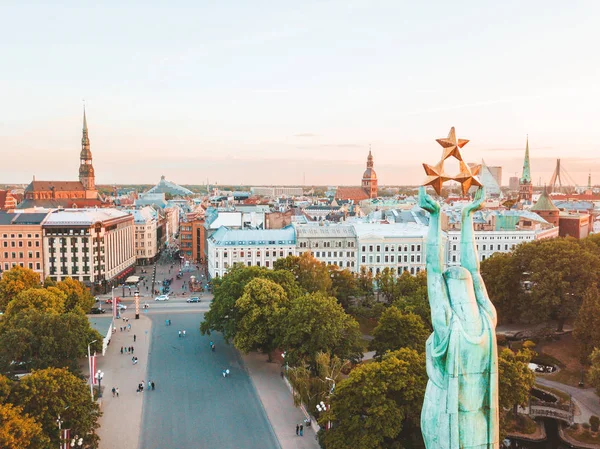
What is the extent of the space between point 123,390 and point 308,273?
29988 mm

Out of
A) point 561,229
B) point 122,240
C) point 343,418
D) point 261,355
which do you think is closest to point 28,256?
point 122,240

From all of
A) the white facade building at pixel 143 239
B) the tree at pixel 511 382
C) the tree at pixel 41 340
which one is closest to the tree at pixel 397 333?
the tree at pixel 511 382

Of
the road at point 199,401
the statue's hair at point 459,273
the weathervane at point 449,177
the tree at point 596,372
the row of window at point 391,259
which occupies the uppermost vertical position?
the weathervane at point 449,177

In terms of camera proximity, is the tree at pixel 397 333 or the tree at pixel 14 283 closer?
the tree at pixel 397 333

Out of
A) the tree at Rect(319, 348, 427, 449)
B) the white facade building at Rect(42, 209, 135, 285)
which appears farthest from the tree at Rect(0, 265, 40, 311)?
the tree at Rect(319, 348, 427, 449)

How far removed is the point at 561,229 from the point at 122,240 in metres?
100

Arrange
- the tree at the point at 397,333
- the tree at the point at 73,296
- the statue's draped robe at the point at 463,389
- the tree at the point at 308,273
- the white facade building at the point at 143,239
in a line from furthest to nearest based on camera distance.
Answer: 1. the white facade building at the point at 143,239
2. the tree at the point at 308,273
3. the tree at the point at 73,296
4. the tree at the point at 397,333
5. the statue's draped robe at the point at 463,389

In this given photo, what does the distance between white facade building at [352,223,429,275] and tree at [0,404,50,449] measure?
223 feet

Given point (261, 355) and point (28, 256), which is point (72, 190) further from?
point (261, 355)

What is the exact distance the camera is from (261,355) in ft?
192

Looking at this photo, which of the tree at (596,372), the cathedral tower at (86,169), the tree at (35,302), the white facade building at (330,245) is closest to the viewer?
the tree at (596,372)

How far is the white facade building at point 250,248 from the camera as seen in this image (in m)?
93.4

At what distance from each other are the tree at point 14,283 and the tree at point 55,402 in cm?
3639

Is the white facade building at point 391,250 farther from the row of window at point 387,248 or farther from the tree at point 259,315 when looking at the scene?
the tree at point 259,315
